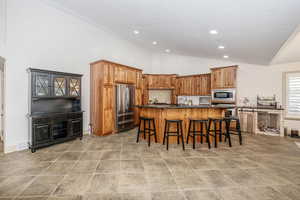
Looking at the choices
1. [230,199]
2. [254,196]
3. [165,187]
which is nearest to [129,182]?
[165,187]

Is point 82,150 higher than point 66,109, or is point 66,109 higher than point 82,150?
point 66,109

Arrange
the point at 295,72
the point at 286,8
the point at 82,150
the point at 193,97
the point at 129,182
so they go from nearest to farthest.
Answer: the point at 286,8 < the point at 129,182 < the point at 82,150 < the point at 295,72 < the point at 193,97

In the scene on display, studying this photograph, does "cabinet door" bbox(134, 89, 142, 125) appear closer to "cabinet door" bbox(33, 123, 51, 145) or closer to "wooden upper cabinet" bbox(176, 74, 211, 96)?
"wooden upper cabinet" bbox(176, 74, 211, 96)

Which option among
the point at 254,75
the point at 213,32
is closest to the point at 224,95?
the point at 254,75

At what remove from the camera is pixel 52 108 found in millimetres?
4133

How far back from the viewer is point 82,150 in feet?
11.9

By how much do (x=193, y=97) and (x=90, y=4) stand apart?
565 centimetres

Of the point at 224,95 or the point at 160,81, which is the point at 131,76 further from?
the point at 224,95

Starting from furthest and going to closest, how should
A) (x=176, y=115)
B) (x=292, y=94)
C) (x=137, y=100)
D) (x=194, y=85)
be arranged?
(x=194, y=85) → (x=137, y=100) → (x=292, y=94) → (x=176, y=115)

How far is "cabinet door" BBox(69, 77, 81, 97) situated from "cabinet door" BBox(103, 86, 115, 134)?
78 centimetres

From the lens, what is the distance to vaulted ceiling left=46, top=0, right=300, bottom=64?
2.32m

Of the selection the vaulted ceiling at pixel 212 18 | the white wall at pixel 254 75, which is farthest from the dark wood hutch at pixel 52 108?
the white wall at pixel 254 75

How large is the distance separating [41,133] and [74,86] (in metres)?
1.52

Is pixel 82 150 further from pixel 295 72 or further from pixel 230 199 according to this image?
pixel 295 72
